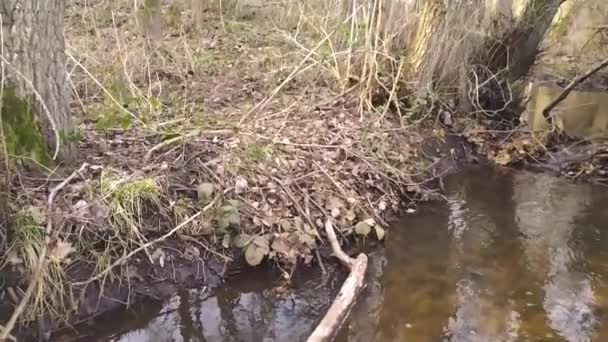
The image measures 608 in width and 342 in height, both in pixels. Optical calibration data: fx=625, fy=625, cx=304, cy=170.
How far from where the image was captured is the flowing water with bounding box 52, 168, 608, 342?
13.8ft

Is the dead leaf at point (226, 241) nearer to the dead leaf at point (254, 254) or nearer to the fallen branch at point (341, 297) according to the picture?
the dead leaf at point (254, 254)

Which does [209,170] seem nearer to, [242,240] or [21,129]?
[242,240]

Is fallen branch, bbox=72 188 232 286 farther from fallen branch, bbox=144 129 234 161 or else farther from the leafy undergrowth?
fallen branch, bbox=144 129 234 161

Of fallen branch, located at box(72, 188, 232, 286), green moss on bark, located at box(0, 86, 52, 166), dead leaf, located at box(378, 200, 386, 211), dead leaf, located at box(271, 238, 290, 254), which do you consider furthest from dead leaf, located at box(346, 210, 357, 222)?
green moss on bark, located at box(0, 86, 52, 166)

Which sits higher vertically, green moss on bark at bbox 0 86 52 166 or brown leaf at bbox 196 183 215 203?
green moss on bark at bbox 0 86 52 166

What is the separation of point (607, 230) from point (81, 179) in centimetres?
468

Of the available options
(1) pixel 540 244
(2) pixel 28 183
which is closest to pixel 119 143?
→ (2) pixel 28 183

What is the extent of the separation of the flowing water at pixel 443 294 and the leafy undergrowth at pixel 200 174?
0.92ft

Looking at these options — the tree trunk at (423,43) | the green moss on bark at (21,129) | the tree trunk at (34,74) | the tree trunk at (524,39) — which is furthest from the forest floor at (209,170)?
the tree trunk at (524,39)

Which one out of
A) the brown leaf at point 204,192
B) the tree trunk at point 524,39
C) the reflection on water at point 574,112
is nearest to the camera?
the brown leaf at point 204,192

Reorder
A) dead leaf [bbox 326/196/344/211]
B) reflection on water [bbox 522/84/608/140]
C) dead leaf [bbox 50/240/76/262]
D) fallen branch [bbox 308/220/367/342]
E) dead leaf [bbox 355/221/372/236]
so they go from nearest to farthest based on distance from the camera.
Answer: fallen branch [bbox 308/220/367/342] < dead leaf [bbox 50/240/76/262] < dead leaf [bbox 355/221/372/236] < dead leaf [bbox 326/196/344/211] < reflection on water [bbox 522/84/608/140]

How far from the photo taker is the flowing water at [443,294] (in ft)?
13.8

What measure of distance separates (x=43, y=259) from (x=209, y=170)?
1.72 m

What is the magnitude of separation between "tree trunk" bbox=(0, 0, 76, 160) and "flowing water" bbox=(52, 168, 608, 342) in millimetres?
1387
